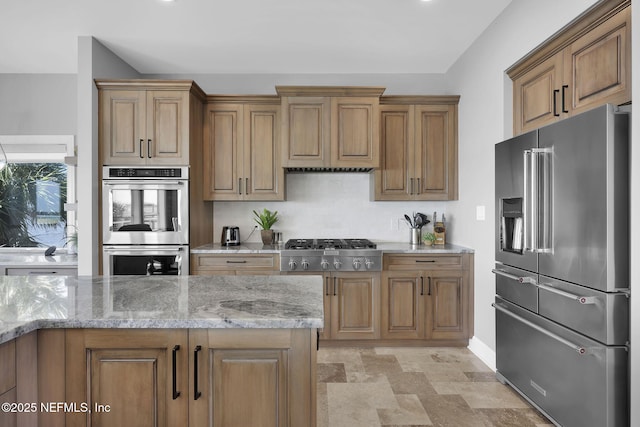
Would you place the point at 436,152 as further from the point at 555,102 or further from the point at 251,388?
the point at 251,388

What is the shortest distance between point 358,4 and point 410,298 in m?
2.51

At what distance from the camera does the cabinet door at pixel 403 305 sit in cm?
374

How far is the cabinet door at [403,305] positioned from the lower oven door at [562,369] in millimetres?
873

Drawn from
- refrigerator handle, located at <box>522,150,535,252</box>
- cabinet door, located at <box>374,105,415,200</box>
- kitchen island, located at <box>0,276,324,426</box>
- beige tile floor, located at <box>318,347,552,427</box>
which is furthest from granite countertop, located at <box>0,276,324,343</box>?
cabinet door, located at <box>374,105,415,200</box>

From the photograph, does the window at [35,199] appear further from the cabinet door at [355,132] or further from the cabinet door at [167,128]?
the cabinet door at [355,132]

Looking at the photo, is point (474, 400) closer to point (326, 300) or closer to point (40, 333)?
point (326, 300)

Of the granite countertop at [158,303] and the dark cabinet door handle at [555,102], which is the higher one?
the dark cabinet door handle at [555,102]

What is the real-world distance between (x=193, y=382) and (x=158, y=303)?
1.17ft

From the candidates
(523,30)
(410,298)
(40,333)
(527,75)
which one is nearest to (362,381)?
(410,298)

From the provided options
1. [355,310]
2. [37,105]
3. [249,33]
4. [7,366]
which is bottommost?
[355,310]

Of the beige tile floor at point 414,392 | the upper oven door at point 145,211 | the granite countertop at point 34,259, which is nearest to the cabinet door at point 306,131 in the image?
the upper oven door at point 145,211

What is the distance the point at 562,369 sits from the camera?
219cm

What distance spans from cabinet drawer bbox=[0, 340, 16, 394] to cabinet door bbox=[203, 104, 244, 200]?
2.85m

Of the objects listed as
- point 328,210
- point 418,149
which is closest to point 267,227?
point 328,210
